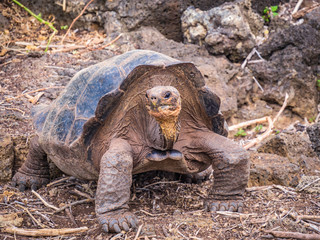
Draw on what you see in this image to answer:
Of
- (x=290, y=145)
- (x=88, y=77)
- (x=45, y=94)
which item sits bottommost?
(x=290, y=145)

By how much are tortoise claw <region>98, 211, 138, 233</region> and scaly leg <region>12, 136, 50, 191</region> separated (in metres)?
1.54

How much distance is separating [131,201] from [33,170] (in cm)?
121

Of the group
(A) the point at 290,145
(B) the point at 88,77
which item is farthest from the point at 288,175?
(B) the point at 88,77

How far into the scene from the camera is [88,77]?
3521mm

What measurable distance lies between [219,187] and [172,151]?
503mm

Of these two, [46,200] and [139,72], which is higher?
Answer: [139,72]

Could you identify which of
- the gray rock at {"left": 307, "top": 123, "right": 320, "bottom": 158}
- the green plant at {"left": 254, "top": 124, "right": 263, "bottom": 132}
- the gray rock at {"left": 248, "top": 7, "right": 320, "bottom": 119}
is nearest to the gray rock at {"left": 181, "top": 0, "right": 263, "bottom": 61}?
the gray rock at {"left": 248, "top": 7, "right": 320, "bottom": 119}

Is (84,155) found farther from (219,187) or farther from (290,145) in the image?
(290,145)

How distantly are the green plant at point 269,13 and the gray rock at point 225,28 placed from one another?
247mm

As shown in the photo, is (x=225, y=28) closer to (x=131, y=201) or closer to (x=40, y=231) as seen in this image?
(x=131, y=201)

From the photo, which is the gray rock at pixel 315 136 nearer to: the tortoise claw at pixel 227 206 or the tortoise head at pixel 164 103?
the tortoise claw at pixel 227 206

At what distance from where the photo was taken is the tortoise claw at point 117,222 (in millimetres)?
2695

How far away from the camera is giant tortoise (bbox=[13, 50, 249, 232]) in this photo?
2826 millimetres

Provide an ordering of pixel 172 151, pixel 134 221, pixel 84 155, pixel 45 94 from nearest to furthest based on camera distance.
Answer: pixel 134 221 → pixel 172 151 → pixel 84 155 → pixel 45 94
